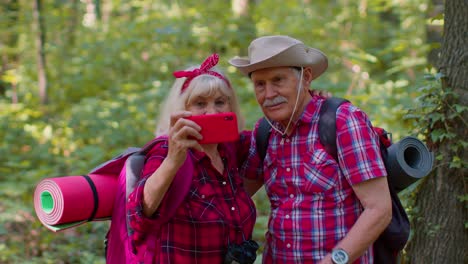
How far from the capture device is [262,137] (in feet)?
9.52

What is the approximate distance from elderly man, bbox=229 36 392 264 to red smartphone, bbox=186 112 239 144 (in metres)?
0.31

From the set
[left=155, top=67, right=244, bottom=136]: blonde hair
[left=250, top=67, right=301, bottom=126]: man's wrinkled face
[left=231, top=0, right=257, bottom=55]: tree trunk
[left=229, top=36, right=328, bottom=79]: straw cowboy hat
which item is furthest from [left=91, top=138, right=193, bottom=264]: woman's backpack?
[left=231, top=0, right=257, bottom=55]: tree trunk

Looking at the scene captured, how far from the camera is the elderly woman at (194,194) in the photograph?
7.58 ft

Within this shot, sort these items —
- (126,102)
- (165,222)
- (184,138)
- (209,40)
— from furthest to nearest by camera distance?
(209,40) → (126,102) → (165,222) → (184,138)

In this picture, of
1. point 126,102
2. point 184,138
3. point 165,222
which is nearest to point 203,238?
point 165,222

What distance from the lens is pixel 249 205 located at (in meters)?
2.75

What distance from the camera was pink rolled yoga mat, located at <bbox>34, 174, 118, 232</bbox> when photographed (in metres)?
2.50

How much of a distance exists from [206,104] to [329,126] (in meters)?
0.65

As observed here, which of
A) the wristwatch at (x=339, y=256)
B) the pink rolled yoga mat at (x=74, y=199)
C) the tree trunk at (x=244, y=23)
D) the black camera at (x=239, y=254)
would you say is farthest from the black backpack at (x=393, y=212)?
the tree trunk at (x=244, y=23)

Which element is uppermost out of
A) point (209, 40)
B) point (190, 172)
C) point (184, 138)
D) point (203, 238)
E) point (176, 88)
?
point (209, 40)

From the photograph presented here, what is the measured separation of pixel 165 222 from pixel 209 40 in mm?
7664

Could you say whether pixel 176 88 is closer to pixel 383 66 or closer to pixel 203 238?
pixel 203 238

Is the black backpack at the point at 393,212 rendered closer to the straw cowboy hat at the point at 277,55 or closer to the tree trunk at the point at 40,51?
the straw cowboy hat at the point at 277,55

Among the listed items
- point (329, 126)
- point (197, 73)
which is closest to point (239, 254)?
point (329, 126)
